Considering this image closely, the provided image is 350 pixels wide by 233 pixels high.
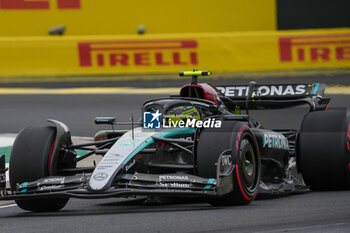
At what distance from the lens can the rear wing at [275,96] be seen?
11.3m

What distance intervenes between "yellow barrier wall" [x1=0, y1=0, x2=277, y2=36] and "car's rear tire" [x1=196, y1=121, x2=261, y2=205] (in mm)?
11274

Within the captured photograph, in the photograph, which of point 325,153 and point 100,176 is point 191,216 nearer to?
point 100,176

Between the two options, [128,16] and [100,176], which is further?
[128,16]

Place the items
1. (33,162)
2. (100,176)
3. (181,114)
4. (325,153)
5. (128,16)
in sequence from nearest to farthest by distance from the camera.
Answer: (100,176) < (33,162) < (181,114) < (325,153) < (128,16)

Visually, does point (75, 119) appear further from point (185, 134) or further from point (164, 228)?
point (164, 228)

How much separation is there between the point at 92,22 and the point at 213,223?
521 inches

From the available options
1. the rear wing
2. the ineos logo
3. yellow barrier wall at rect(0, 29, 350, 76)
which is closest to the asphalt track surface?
the ineos logo

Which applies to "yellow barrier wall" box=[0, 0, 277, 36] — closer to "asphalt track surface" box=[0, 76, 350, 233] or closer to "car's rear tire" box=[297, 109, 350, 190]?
"car's rear tire" box=[297, 109, 350, 190]

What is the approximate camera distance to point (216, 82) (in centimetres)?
1781

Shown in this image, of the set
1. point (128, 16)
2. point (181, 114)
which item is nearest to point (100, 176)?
point (181, 114)

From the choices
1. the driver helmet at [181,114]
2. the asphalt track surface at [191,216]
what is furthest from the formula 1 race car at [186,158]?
the asphalt track surface at [191,216]

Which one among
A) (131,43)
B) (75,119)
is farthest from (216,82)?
(75,119)

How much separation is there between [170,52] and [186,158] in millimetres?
9565

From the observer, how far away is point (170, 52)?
18531mm
